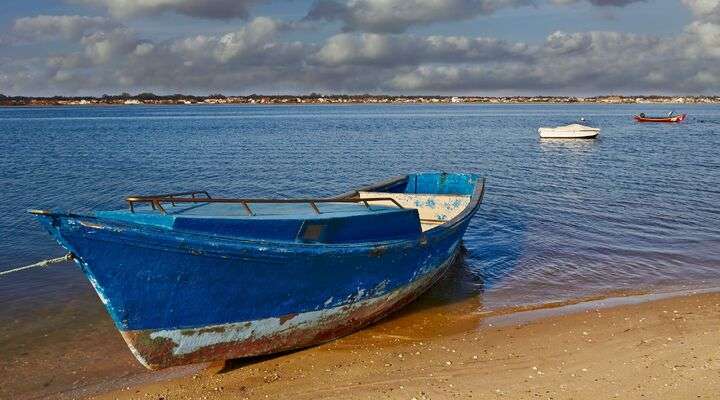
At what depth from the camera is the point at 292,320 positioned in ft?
26.0

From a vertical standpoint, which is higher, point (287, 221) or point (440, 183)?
point (287, 221)

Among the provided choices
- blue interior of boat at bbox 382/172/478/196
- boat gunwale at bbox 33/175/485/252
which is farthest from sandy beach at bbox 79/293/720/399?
blue interior of boat at bbox 382/172/478/196

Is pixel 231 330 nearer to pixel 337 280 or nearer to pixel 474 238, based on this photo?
pixel 337 280

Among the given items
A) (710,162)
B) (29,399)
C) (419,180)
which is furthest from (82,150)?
(710,162)

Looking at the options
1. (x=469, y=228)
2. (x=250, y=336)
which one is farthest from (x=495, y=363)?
(x=469, y=228)

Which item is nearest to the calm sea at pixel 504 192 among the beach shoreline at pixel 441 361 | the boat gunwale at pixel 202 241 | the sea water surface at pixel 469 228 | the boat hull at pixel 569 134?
the sea water surface at pixel 469 228

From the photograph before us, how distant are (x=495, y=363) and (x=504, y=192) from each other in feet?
56.2

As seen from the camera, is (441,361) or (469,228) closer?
(441,361)

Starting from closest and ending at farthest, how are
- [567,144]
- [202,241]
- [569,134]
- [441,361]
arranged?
1. [202,241]
2. [441,361]
3. [567,144]
4. [569,134]

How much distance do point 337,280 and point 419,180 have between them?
25.6 ft

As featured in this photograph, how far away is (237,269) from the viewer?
7191mm

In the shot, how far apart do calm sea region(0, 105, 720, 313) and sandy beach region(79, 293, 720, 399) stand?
1.66 metres

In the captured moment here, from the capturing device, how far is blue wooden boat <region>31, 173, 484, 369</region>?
21.6ft

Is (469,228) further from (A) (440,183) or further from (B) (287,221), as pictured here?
(B) (287,221)
